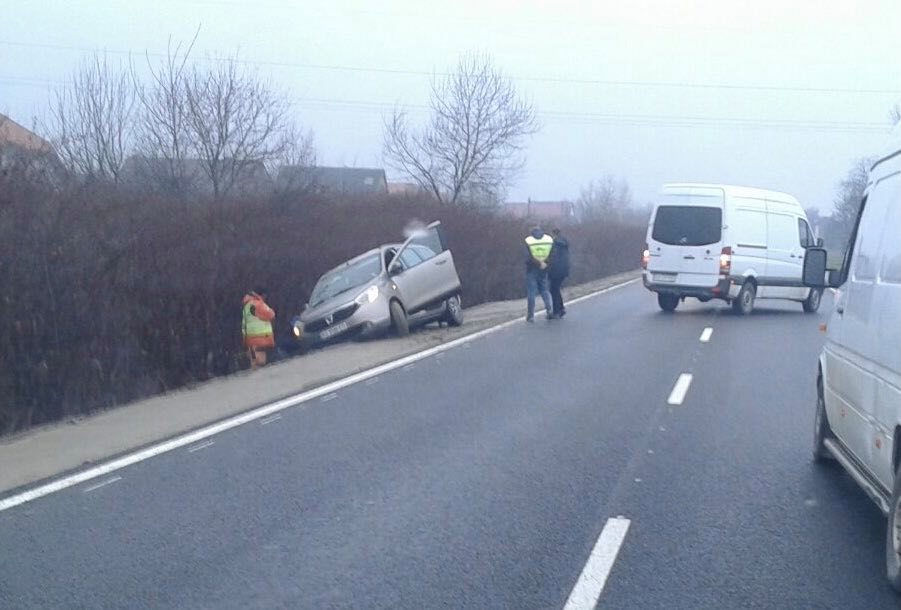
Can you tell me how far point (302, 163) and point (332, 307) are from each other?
40.4 feet

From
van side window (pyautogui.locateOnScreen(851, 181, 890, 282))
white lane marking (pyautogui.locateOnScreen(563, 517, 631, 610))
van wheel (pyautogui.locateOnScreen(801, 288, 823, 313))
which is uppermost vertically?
van side window (pyautogui.locateOnScreen(851, 181, 890, 282))

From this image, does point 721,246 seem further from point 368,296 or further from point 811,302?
point 368,296

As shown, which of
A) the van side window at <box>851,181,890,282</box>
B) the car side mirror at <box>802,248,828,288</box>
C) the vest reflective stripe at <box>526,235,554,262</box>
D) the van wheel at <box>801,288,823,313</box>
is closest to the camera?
the van side window at <box>851,181,890,282</box>

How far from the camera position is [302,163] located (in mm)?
30422

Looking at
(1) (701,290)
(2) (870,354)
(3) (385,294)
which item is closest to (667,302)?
(1) (701,290)

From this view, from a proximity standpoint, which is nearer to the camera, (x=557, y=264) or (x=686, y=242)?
(x=557, y=264)

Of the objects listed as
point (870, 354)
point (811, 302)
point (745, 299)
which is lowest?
point (811, 302)

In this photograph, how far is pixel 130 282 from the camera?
1527 centimetres

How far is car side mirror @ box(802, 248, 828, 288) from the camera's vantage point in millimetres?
8586

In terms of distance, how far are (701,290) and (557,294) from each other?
3.25 metres

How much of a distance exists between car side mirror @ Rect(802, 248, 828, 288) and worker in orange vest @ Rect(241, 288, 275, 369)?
10.0 m

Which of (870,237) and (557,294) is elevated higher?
(870,237)

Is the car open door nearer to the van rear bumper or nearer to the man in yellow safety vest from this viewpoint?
the man in yellow safety vest

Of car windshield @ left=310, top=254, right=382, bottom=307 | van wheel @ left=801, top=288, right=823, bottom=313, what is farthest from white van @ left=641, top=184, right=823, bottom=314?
→ car windshield @ left=310, top=254, right=382, bottom=307
